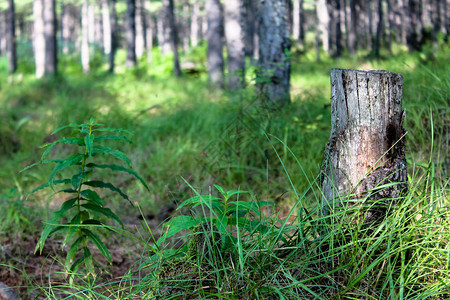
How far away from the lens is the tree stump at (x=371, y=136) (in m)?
1.95

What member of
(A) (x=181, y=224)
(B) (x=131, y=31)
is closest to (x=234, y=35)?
(A) (x=181, y=224)

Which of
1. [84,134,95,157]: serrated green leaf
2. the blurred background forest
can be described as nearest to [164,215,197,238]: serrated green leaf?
the blurred background forest

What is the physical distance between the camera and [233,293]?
5.38 feet

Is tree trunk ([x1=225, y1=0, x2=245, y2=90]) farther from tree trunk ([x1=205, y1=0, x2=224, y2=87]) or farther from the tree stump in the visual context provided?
the tree stump

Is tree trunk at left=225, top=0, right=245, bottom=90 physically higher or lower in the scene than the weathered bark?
lower

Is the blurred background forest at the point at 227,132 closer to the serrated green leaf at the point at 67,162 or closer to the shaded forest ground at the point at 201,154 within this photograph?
the shaded forest ground at the point at 201,154

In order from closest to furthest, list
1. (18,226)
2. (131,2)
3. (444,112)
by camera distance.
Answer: (18,226) → (444,112) → (131,2)

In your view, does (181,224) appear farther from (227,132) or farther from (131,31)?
(131,31)

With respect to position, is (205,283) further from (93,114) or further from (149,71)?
(149,71)

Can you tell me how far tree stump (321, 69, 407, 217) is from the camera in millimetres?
1950

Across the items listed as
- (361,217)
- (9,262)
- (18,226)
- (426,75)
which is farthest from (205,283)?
(426,75)

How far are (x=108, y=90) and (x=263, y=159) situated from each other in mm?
6202

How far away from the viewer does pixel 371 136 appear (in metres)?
1.98

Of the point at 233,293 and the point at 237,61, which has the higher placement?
the point at 237,61
